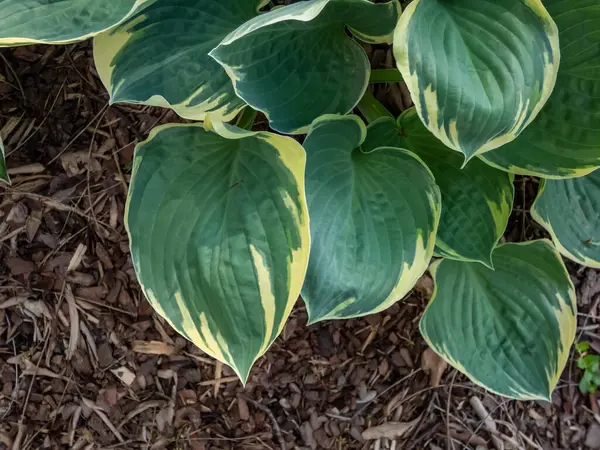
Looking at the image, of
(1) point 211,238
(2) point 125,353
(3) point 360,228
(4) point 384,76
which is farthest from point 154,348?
(4) point 384,76

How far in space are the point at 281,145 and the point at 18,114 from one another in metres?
0.66

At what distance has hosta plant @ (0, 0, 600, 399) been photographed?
67 cm

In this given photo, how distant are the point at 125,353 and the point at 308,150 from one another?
64cm

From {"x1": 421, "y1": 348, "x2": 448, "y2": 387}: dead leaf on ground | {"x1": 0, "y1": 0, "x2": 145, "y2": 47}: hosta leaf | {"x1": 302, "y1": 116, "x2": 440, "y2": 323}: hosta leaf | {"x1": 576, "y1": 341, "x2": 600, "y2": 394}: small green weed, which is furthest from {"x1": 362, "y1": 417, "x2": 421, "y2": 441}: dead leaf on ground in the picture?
{"x1": 0, "y1": 0, "x2": 145, "y2": 47}: hosta leaf

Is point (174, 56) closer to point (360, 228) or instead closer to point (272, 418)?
point (360, 228)

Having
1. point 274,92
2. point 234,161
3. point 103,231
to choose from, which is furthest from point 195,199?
point 103,231

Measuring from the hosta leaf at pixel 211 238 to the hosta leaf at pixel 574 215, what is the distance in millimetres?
488

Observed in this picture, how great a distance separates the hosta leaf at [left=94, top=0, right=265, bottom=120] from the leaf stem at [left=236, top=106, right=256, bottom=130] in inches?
4.4

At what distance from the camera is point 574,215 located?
3.22 ft

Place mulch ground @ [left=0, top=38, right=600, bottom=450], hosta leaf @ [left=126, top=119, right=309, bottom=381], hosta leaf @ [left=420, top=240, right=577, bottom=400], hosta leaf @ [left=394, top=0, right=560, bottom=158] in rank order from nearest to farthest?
hosta leaf @ [left=394, top=0, right=560, bottom=158], hosta leaf @ [left=126, top=119, right=309, bottom=381], hosta leaf @ [left=420, top=240, right=577, bottom=400], mulch ground @ [left=0, top=38, right=600, bottom=450]

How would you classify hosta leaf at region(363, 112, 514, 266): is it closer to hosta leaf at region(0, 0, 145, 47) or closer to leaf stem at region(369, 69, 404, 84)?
leaf stem at region(369, 69, 404, 84)

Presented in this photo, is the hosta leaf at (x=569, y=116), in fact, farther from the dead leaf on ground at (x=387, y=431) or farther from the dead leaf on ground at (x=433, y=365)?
the dead leaf on ground at (x=387, y=431)

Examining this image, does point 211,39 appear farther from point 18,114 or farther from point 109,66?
point 18,114

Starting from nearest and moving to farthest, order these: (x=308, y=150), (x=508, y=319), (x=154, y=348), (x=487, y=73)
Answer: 1. (x=487, y=73)
2. (x=308, y=150)
3. (x=508, y=319)
4. (x=154, y=348)
